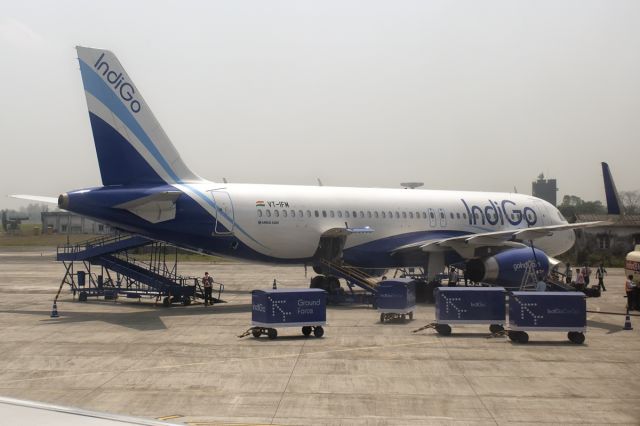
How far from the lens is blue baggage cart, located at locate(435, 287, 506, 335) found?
22016mm

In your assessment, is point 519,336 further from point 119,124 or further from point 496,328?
point 119,124

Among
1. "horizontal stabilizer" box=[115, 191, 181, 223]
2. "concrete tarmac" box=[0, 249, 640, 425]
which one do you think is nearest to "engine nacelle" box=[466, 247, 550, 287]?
"concrete tarmac" box=[0, 249, 640, 425]

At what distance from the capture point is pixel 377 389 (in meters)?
14.6

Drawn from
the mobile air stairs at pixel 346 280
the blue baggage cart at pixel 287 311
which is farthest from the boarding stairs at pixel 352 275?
the blue baggage cart at pixel 287 311

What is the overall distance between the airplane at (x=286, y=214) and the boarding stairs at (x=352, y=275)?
17 cm

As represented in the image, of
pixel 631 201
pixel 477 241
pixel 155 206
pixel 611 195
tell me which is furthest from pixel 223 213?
pixel 631 201

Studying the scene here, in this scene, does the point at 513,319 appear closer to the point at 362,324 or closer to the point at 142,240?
the point at 362,324

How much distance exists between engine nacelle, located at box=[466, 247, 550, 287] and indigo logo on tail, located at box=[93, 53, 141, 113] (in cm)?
1527

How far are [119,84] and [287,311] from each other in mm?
11017

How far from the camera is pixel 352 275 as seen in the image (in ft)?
102

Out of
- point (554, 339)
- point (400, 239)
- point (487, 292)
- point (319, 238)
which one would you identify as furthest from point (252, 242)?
point (554, 339)

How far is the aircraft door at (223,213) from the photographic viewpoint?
28703mm

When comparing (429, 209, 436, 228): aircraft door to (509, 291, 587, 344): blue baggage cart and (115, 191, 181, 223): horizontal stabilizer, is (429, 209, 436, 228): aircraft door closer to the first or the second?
(115, 191, 181, 223): horizontal stabilizer

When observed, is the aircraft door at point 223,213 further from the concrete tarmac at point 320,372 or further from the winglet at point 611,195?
the winglet at point 611,195
